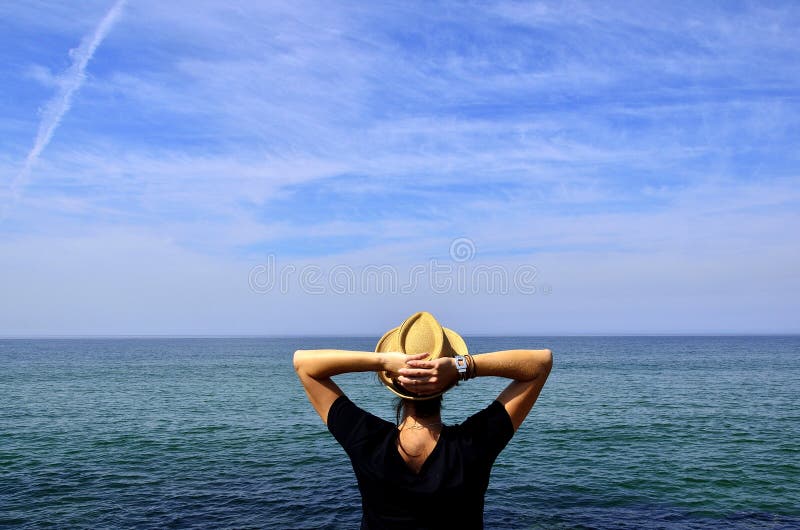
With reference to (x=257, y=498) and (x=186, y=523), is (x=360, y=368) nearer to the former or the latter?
(x=186, y=523)

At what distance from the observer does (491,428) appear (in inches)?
124

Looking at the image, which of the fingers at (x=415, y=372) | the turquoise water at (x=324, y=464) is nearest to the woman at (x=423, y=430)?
the fingers at (x=415, y=372)

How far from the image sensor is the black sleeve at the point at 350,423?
3.14m

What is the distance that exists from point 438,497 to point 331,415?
2.35 ft

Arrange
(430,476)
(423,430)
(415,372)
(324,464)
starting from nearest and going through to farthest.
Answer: (415,372) < (430,476) < (423,430) < (324,464)

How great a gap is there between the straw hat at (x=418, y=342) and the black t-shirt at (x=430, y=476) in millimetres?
237

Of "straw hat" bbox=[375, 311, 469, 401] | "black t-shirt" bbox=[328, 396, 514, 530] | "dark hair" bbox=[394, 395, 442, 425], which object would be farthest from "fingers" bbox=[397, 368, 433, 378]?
"black t-shirt" bbox=[328, 396, 514, 530]

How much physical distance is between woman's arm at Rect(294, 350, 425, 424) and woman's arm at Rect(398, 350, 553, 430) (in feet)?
0.29

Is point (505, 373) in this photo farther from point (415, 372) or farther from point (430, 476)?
point (430, 476)

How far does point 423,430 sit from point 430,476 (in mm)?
231

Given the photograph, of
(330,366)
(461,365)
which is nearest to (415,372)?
(461,365)

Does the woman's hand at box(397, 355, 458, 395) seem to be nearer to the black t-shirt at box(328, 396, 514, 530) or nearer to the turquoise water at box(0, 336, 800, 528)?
the black t-shirt at box(328, 396, 514, 530)

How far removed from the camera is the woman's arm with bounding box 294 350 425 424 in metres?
2.98

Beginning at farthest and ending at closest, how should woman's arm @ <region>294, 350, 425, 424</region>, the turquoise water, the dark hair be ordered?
the turquoise water
the dark hair
woman's arm @ <region>294, 350, 425, 424</region>
